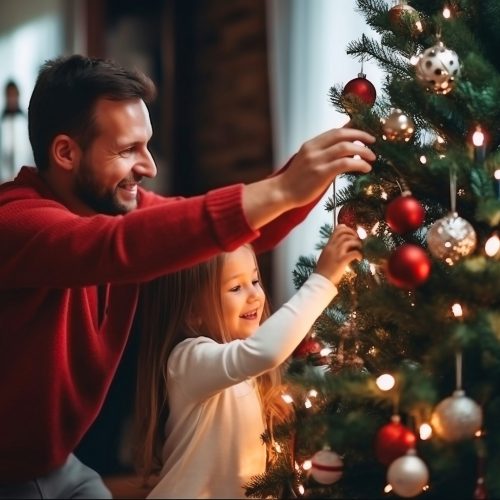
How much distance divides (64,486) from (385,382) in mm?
649

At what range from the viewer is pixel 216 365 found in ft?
4.69

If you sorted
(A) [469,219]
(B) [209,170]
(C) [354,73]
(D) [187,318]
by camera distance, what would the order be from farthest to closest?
1. (B) [209,170]
2. (C) [354,73]
3. (D) [187,318]
4. (A) [469,219]

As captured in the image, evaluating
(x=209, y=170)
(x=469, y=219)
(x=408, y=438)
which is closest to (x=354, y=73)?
(x=209, y=170)

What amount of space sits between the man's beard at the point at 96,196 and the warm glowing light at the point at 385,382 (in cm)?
59

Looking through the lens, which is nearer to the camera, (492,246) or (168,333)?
(492,246)

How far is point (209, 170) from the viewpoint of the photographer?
3.76 metres

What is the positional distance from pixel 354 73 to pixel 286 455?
164 centimetres

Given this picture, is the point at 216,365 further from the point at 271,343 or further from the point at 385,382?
the point at 385,382

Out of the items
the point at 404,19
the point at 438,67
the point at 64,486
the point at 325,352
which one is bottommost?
the point at 64,486

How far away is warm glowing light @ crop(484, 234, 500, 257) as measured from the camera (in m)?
1.24

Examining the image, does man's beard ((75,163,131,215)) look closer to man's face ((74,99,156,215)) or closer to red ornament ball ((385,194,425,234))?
man's face ((74,99,156,215))

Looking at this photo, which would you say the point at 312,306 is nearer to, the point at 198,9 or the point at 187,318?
the point at 187,318

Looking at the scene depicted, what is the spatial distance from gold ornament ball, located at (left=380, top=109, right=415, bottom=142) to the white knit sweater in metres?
0.39

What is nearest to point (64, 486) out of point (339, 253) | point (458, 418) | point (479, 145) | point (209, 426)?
Answer: point (209, 426)
